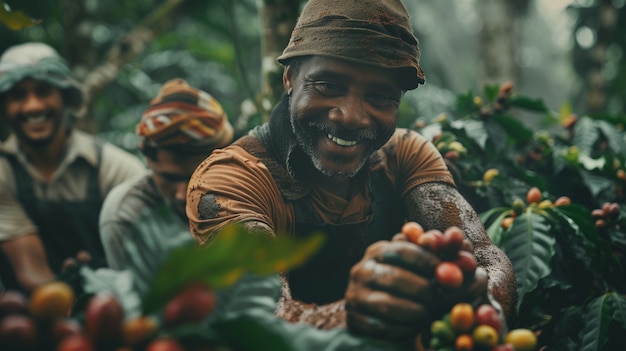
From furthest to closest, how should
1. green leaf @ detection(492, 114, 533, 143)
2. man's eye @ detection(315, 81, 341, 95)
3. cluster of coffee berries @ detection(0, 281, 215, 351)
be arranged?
1. green leaf @ detection(492, 114, 533, 143)
2. man's eye @ detection(315, 81, 341, 95)
3. cluster of coffee berries @ detection(0, 281, 215, 351)

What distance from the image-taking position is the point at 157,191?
336cm

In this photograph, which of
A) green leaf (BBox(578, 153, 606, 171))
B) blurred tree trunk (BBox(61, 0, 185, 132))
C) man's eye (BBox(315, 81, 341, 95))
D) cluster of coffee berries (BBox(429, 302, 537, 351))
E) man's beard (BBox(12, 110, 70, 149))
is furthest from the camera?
blurred tree trunk (BBox(61, 0, 185, 132))

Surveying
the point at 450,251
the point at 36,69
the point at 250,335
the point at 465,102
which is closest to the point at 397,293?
the point at 450,251

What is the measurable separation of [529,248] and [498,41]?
189 inches

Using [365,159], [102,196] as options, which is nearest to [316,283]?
[365,159]

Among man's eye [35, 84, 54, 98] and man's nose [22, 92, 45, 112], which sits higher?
man's eye [35, 84, 54, 98]

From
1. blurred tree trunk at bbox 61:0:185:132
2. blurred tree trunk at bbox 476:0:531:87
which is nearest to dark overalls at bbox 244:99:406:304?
blurred tree trunk at bbox 61:0:185:132

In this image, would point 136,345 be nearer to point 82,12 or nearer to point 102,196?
point 102,196

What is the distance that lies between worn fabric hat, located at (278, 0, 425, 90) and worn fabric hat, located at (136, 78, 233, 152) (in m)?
1.32

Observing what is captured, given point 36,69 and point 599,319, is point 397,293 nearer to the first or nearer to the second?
point 599,319

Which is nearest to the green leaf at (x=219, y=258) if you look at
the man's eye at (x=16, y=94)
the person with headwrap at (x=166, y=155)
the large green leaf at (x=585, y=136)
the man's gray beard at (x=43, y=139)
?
the person with headwrap at (x=166, y=155)

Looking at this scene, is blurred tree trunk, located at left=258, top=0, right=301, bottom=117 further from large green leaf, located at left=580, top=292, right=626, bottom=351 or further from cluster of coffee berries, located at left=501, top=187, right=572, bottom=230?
large green leaf, located at left=580, top=292, right=626, bottom=351

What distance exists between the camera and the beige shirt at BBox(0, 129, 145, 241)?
3.78 m

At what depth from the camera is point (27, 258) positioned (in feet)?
12.2
